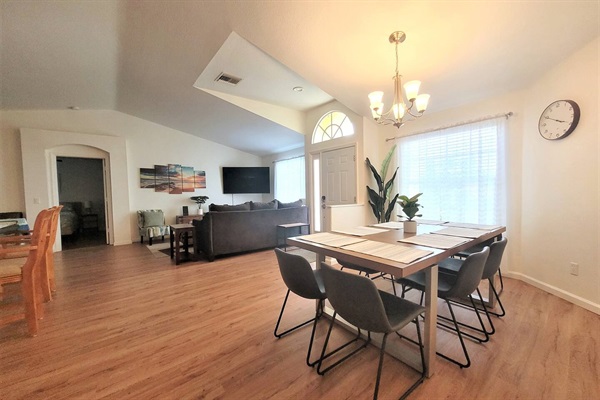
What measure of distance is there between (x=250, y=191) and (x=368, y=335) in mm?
6008

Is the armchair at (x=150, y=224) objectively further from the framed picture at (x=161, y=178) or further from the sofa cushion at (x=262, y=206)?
the sofa cushion at (x=262, y=206)

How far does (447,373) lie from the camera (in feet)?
5.02

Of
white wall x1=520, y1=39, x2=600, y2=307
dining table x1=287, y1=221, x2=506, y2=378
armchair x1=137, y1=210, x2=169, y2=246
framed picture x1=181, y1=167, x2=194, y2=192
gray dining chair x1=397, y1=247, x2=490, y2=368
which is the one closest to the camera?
dining table x1=287, y1=221, x2=506, y2=378

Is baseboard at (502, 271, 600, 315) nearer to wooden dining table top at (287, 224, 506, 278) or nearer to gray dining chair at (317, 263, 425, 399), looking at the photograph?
wooden dining table top at (287, 224, 506, 278)

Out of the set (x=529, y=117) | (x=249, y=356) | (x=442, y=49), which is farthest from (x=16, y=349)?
(x=529, y=117)

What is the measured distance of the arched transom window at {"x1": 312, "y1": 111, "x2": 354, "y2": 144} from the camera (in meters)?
4.59

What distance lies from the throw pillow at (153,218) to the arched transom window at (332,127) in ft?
13.1

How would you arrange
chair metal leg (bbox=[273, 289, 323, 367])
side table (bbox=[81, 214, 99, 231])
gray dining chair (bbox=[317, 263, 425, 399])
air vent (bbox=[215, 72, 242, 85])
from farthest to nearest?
side table (bbox=[81, 214, 99, 231]) < air vent (bbox=[215, 72, 242, 85]) < chair metal leg (bbox=[273, 289, 323, 367]) < gray dining chair (bbox=[317, 263, 425, 399])

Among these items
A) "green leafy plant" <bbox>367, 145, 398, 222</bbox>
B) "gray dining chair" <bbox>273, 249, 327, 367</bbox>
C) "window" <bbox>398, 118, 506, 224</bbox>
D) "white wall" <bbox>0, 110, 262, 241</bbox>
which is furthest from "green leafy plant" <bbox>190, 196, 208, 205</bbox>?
"gray dining chair" <bbox>273, 249, 327, 367</bbox>

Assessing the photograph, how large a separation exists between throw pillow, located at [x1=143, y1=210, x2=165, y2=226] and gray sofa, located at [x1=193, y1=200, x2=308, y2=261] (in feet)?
6.07

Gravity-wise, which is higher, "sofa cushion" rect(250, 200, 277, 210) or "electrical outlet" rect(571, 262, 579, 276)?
"sofa cushion" rect(250, 200, 277, 210)

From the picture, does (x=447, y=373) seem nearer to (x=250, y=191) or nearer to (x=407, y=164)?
(x=407, y=164)

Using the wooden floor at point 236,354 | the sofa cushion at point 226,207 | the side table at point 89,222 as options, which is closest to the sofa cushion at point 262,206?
the sofa cushion at point 226,207

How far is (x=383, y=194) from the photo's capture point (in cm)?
402
